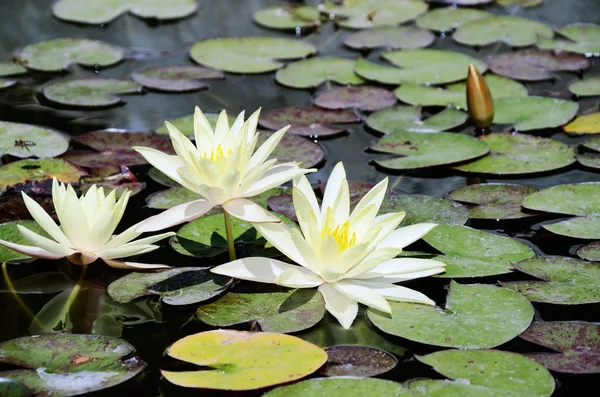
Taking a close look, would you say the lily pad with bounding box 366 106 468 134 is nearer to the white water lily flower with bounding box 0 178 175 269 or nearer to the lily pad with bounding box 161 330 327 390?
the white water lily flower with bounding box 0 178 175 269

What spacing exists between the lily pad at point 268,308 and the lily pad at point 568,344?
57cm

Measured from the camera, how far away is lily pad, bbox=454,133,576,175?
293 cm

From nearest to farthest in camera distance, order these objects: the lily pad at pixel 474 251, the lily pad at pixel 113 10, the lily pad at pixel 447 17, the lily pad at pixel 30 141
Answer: the lily pad at pixel 474 251, the lily pad at pixel 30 141, the lily pad at pixel 447 17, the lily pad at pixel 113 10

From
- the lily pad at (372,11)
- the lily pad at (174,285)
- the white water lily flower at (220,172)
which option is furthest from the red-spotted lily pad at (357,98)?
the lily pad at (174,285)

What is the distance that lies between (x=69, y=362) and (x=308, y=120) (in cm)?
186

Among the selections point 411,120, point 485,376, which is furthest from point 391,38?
point 485,376

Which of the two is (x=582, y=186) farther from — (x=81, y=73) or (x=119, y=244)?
(x=81, y=73)

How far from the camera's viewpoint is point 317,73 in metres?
3.96

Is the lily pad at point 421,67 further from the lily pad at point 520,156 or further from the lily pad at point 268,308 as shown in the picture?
the lily pad at point 268,308

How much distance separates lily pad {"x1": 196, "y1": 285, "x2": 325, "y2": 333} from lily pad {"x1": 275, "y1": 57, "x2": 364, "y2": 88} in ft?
6.26

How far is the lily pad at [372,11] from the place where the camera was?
4699mm

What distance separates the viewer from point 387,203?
2611 mm

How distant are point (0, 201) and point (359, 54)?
235 cm

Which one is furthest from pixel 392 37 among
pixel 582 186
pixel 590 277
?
pixel 590 277
